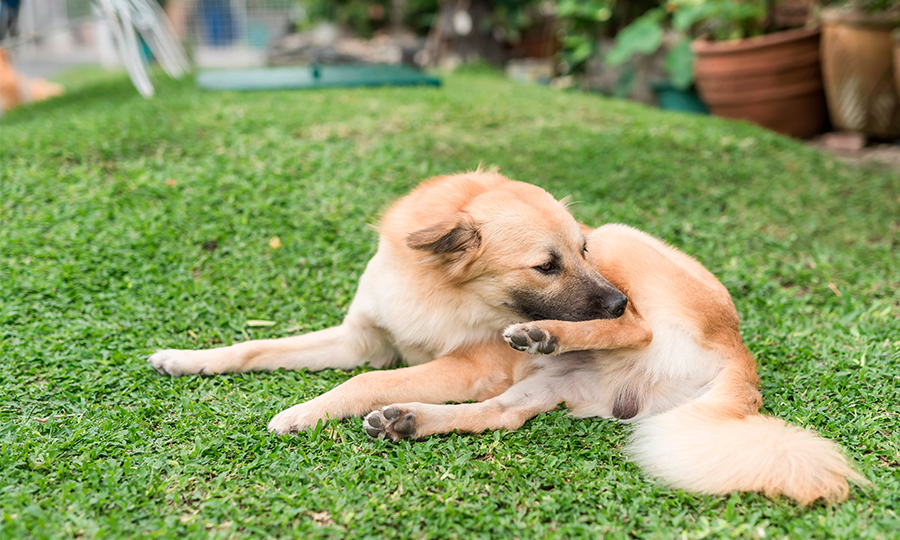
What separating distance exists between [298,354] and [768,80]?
6797mm

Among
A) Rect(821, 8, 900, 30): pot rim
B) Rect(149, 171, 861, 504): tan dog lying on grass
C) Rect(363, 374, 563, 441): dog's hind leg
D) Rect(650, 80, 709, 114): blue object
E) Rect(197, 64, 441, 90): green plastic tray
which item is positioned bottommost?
Rect(363, 374, 563, 441): dog's hind leg

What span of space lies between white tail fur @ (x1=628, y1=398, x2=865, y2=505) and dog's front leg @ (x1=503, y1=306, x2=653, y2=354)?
45 centimetres

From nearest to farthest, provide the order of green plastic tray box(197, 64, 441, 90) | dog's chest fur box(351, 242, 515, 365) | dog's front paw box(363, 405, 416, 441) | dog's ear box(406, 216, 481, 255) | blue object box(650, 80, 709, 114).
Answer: dog's front paw box(363, 405, 416, 441), dog's ear box(406, 216, 481, 255), dog's chest fur box(351, 242, 515, 365), green plastic tray box(197, 64, 441, 90), blue object box(650, 80, 709, 114)

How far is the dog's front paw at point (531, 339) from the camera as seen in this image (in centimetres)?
246

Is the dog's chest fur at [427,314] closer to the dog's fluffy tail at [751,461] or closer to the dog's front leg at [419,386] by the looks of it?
the dog's front leg at [419,386]

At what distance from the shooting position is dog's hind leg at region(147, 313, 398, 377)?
294cm

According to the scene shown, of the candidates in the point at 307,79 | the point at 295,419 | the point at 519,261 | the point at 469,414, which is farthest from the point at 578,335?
the point at 307,79

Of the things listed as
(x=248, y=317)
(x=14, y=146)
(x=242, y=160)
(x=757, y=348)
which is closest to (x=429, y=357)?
(x=248, y=317)

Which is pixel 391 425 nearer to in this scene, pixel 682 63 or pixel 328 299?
pixel 328 299

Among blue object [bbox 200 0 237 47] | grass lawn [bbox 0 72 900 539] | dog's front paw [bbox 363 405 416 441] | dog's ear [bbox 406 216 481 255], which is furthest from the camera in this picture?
blue object [bbox 200 0 237 47]

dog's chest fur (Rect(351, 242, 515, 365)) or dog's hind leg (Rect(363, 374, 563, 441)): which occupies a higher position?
dog's chest fur (Rect(351, 242, 515, 365))

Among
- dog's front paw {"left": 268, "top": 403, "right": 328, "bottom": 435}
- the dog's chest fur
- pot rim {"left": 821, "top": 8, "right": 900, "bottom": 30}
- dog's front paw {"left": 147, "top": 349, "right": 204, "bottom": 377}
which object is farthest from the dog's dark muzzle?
pot rim {"left": 821, "top": 8, "right": 900, "bottom": 30}

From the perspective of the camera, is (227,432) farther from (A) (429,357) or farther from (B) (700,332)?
(B) (700,332)

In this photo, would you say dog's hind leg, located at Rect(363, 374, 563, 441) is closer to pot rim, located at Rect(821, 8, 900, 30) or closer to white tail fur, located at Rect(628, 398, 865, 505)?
white tail fur, located at Rect(628, 398, 865, 505)
